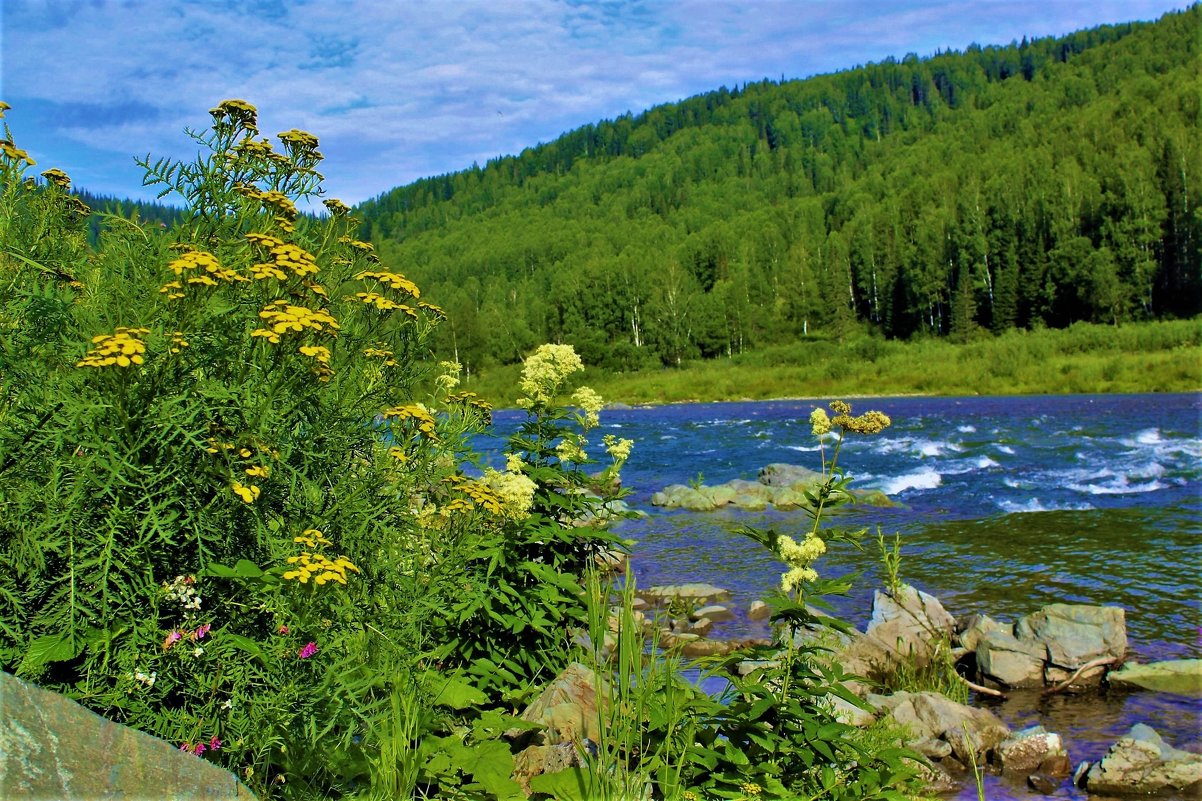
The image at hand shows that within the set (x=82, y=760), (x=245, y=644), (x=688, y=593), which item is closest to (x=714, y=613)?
(x=688, y=593)

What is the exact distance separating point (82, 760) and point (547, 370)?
142 inches

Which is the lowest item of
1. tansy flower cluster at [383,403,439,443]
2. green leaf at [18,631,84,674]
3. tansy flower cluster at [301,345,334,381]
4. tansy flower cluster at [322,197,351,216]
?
green leaf at [18,631,84,674]

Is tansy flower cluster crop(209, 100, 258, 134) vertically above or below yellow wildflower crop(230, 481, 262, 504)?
above

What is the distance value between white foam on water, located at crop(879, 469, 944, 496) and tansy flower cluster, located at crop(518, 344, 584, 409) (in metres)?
15.7

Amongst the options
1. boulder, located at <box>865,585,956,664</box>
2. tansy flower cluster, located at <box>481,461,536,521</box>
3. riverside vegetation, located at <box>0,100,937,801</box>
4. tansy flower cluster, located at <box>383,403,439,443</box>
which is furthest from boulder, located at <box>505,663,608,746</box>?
boulder, located at <box>865,585,956,664</box>

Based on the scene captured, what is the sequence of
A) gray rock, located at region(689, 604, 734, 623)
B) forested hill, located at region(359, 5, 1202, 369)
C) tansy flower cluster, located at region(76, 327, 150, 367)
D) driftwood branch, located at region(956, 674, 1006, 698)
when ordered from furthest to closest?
forested hill, located at region(359, 5, 1202, 369)
gray rock, located at region(689, 604, 734, 623)
driftwood branch, located at region(956, 674, 1006, 698)
tansy flower cluster, located at region(76, 327, 150, 367)

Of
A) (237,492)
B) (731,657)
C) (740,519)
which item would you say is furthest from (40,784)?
(740,519)

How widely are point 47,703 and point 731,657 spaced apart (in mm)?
2777

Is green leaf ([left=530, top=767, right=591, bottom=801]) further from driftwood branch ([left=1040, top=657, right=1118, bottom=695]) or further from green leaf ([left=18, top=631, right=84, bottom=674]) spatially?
driftwood branch ([left=1040, top=657, right=1118, bottom=695])

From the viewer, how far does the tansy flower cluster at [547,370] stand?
563 cm

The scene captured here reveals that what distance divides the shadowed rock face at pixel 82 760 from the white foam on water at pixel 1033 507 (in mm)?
16960

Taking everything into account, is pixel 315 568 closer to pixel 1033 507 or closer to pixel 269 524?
pixel 269 524

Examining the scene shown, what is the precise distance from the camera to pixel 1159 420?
3003cm

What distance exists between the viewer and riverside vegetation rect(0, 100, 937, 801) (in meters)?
3.03
